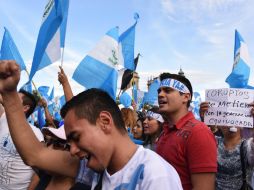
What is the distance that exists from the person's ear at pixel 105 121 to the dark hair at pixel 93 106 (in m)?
0.02

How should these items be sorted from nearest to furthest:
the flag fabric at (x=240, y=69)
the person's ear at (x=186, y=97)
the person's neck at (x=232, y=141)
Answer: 1. the person's ear at (x=186, y=97)
2. the person's neck at (x=232, y=141)
3. the flag fabric at (x=240, y=69)

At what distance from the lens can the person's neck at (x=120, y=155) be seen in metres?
1.57

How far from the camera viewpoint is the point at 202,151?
2.52 meters

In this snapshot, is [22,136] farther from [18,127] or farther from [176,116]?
[176,116]

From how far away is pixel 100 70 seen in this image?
222 inches

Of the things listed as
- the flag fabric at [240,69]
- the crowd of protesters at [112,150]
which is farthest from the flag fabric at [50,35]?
the flag fabric at [240,69]

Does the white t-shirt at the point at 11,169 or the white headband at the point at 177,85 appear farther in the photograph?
the white t-shirt at the point at 11,169

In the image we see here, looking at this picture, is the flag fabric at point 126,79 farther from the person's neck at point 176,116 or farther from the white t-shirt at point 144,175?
the white t-shirt at point 144,175

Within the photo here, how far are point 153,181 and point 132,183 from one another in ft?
0.34

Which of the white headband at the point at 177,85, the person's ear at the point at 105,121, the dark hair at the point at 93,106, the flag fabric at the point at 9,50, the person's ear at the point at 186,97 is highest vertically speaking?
the flag fabric at the point at 9,50

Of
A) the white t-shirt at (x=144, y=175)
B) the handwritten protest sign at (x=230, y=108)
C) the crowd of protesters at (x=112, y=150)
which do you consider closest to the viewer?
the white t-shirt at (x=144, y=175)

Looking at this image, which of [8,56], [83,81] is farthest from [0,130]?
[8,56]

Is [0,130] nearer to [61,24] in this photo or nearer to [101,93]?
[61,24]

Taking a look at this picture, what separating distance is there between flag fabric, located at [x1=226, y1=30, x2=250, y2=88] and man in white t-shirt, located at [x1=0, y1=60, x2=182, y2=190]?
4.71 metres
